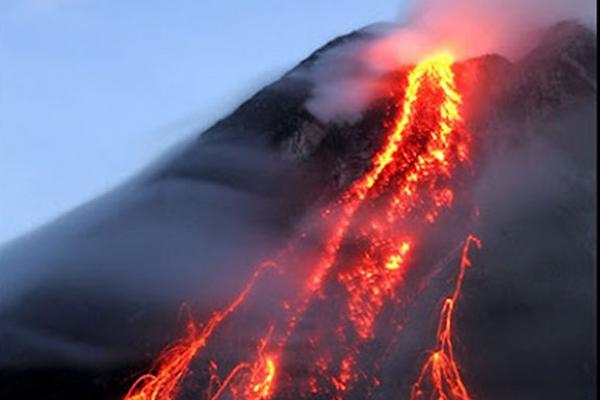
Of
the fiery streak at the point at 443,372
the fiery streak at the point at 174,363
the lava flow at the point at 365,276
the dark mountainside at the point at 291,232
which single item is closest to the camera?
the fiery streak at the point at 443,372

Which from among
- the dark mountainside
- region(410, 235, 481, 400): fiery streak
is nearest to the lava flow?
region(410, 235, 481, 400): fiery streak

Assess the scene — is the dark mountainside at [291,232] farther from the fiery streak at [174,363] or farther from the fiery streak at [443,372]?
the fiery streak at [174,363]

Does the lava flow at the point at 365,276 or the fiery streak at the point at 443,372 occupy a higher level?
the lava flow at the point at 365,276

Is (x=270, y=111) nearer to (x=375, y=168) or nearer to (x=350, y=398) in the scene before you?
(x=375, y=168)

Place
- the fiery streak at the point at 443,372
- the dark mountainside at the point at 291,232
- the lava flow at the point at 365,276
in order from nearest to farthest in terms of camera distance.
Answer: the fiery streak at the point at 443,372 < the lava flow at the point at 365,276 < the dark mountainside at the point at 291,232

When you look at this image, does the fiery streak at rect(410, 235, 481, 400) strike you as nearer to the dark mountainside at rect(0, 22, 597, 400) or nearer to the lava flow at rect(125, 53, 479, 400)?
the lava flow at rect(125, 53, 479, 400)

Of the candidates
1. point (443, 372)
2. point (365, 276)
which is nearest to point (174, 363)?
point (365, 276)

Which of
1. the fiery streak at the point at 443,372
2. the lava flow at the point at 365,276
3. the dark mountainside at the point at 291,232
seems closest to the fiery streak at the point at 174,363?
the lava flow at the point at 365,276

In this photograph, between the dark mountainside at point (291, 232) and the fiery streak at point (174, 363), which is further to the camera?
the dark mountainside at point (291, 232)
